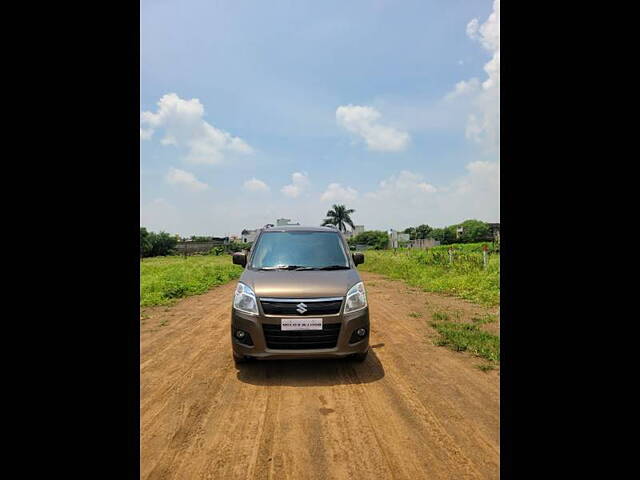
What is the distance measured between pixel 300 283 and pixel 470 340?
9.75 feet

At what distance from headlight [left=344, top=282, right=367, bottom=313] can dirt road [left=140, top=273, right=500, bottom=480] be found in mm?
784

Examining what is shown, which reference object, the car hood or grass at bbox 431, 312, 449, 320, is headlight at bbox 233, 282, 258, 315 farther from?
grass at bbox 431, 312, 449, 320

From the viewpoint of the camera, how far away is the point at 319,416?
3033mm

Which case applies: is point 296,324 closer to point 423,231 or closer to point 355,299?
point 355,299

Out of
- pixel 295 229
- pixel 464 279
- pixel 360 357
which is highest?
pixel 295 229

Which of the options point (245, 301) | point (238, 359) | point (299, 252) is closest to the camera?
point (245, 301)

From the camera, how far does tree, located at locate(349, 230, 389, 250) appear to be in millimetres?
62953

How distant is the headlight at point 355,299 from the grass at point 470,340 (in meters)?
1.92

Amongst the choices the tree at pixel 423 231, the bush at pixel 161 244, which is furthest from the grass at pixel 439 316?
the tree at pixel 423 231

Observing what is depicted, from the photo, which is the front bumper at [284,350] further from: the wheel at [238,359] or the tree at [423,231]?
the tree at [423,231]

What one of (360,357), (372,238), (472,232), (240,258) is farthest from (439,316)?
(472,232)
